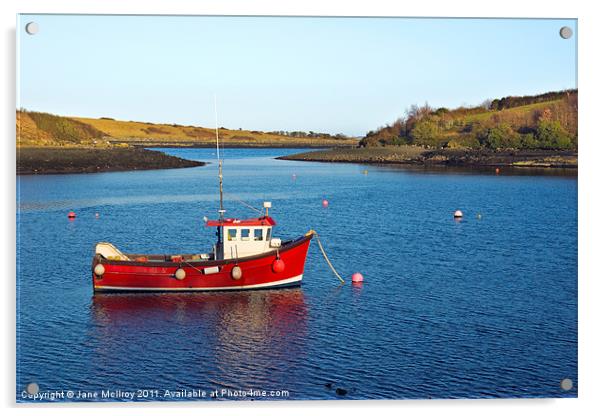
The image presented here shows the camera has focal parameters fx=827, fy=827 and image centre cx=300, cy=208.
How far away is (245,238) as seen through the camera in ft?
108

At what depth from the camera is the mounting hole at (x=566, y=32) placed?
22.5 meters

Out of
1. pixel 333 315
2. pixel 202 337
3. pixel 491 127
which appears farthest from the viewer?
pixel 491 127

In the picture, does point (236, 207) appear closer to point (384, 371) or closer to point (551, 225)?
point (551, 225)

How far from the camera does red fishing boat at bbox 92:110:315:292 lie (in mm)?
32156

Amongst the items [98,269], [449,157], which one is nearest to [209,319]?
[98,269]

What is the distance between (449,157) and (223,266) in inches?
3247

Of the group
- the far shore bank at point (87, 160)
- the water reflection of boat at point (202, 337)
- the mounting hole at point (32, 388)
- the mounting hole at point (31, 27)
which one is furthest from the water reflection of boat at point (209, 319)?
the far shore bank at point (87, 160)

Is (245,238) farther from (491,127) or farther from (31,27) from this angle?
(491,127)

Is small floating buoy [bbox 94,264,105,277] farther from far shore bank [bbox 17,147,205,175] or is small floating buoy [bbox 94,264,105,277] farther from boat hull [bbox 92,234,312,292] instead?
far shore bank [bbox 17,147,205,175]

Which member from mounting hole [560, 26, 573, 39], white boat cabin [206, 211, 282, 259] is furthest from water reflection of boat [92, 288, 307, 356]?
mounting hole [560, 26, 573, 39]

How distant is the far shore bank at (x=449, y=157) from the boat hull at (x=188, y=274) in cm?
4521

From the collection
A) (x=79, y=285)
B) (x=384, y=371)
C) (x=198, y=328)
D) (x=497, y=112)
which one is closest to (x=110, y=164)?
(x=497, y=112)

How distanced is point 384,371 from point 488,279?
13.0m

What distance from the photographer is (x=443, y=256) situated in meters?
41.6
